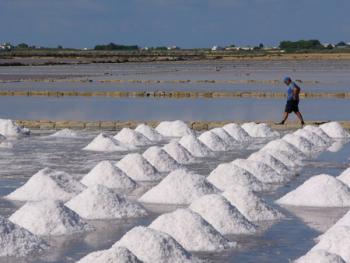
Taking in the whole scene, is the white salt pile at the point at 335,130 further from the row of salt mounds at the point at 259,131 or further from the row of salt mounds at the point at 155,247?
the row of salt mounds at the point at 155,247

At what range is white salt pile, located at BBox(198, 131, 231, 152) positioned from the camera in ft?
51.6

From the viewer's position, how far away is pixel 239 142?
16953 mm

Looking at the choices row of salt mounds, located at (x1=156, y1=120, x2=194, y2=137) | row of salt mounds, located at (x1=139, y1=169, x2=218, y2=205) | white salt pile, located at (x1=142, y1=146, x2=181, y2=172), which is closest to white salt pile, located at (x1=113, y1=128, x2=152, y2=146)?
row of salt mounds, located at (x1=156, y1=120, x2=194, y2=137)

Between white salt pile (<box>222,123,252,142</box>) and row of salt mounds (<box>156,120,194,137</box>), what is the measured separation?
32.5 inches

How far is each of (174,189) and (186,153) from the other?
3.80 metres

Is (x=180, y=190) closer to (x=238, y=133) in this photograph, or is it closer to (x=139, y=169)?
(x=139, y=169)

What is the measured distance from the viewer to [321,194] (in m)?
10.2

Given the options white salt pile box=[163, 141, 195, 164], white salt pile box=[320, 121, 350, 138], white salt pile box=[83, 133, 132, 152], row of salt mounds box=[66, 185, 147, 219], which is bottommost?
white salt pile box=[320, 121, 350, 138]

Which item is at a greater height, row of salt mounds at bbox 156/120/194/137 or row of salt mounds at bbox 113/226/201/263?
row of salt mounds at bbox 113/226/201/263

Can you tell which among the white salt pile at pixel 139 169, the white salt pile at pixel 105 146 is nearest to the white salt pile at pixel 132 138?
the white salt pile at pixel 105 146

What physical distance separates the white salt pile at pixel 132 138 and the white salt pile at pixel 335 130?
3.53 m

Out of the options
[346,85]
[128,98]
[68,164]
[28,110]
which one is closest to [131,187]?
→ [68,164]

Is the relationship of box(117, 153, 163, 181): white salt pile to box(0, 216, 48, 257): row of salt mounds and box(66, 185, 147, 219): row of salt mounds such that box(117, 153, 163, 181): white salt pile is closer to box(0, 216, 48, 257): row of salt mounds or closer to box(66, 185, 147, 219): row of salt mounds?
box(66, 185, 147, 219): row of salt mounds

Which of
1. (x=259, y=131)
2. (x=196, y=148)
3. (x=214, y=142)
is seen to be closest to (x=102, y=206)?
(x=196, y=148)
